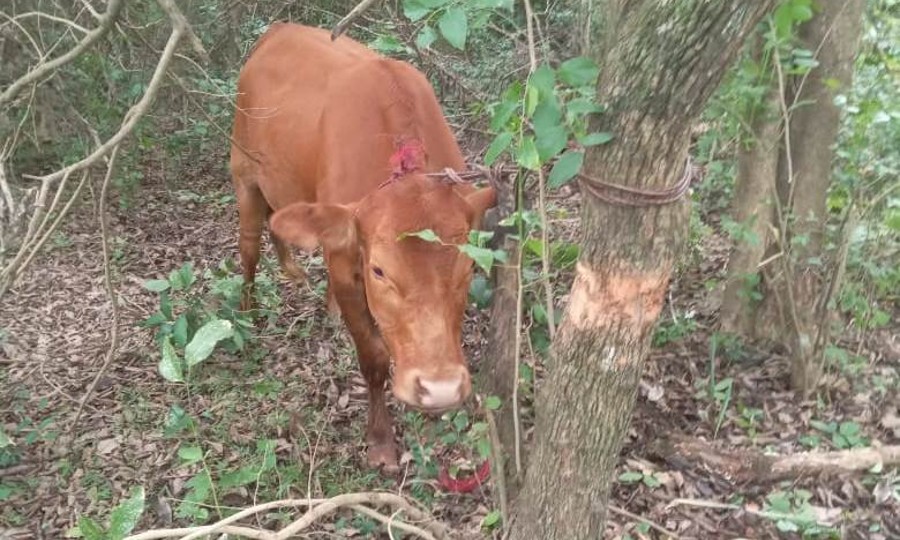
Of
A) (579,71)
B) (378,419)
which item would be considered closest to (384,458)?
(378,419)

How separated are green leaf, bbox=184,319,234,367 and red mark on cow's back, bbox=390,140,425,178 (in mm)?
861

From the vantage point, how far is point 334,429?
400 centimetres

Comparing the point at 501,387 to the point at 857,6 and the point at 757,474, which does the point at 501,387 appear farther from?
the point at 857,6

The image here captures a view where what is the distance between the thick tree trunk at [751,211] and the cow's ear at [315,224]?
1.68 metres

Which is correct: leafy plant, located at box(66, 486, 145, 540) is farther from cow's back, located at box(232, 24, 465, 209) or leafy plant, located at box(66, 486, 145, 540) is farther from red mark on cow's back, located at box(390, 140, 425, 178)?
cow's back, located at box(232, 24, 465, 209)

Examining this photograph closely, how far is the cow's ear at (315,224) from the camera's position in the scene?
3.26 metres

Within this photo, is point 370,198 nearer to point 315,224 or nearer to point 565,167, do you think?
point 315,224

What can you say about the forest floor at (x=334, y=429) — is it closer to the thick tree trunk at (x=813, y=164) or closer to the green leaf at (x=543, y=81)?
the thick tree trunk at (x=813, y=164)

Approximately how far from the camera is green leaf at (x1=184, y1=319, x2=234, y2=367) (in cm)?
269

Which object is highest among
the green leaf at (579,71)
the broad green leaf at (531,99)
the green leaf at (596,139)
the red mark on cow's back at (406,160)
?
the green leaf at (579,71)

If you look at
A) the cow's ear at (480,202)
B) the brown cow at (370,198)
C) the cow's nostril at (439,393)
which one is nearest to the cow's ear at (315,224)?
the brown cow at (370,198)

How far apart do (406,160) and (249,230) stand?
2.25 meters

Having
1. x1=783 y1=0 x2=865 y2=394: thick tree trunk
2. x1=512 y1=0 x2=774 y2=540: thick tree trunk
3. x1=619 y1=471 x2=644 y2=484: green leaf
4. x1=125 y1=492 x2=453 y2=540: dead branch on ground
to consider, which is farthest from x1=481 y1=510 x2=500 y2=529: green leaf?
x1=783 y1=0 x2=865 y2=394: thick tree trunk

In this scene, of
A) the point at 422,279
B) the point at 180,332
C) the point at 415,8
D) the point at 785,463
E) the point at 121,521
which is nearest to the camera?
Answer: the point at 415,8
